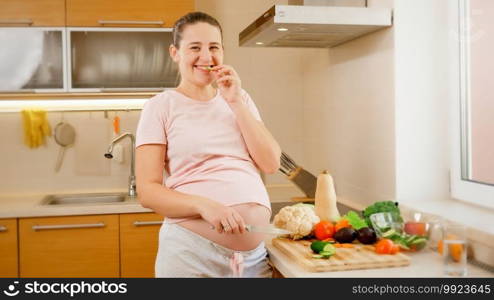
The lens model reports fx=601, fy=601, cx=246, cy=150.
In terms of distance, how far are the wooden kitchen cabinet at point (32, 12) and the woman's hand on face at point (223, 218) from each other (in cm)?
191

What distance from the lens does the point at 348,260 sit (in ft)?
5.43

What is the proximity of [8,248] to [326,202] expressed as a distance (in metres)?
1.62

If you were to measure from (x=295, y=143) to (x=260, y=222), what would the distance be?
197 centimetres

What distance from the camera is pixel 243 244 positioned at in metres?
1.66

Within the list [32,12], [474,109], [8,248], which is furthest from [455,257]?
[32,12]

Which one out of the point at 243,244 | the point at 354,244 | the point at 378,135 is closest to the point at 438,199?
the point at 378,135

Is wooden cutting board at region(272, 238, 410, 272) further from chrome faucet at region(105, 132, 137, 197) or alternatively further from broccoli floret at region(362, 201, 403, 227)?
chrome faucet at region(105, 132, 137, 197)

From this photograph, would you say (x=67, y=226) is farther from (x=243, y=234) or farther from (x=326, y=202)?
(x=243, y=234)

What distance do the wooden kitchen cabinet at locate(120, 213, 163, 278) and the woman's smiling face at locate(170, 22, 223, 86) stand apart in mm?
1425

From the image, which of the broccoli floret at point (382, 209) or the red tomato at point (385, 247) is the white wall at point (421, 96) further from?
the red tomato at point (385, 247)

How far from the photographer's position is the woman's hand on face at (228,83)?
1.67 metres

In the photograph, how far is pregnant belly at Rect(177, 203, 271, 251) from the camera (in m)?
1.63

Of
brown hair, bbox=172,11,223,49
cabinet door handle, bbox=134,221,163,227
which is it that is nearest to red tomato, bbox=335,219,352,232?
brown hair, bbox=172,11,223,49

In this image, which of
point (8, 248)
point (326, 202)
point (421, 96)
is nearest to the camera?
point (326, 202)
